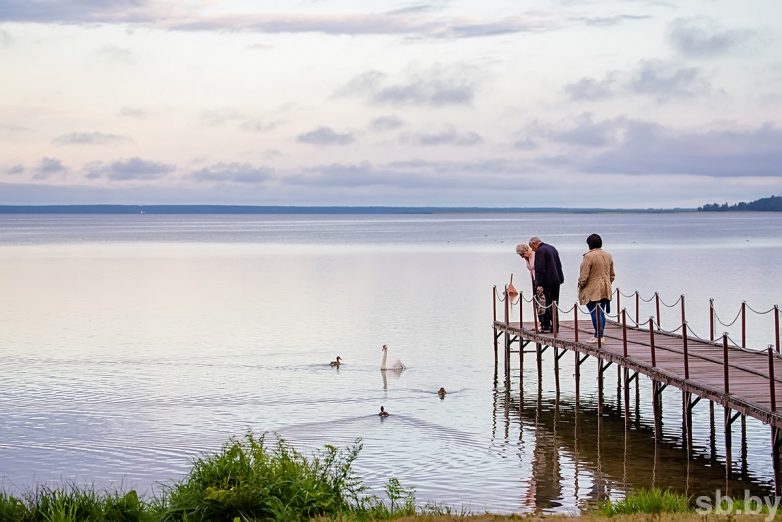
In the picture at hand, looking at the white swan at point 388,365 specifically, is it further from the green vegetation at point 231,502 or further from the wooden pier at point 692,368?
the green vegetation at point 231,502

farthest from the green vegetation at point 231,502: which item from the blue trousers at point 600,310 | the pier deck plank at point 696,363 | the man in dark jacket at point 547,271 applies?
the man in dark jacket at point 547,271

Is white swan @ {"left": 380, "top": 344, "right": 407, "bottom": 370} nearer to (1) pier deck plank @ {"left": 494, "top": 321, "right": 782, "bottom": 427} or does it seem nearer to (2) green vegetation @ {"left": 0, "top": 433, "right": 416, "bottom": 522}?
→ (1) pier deck plank @ {"left": 494, "top": 321, "right": 782, "bottom": 427}

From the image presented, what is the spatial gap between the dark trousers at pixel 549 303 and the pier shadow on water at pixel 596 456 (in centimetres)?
172

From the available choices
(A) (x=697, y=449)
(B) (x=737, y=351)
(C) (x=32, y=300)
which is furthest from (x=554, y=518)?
(C) (x=32, y=300)

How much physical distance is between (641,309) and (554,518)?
35.6 m

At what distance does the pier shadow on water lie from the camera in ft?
58.6

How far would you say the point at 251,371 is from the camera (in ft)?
100

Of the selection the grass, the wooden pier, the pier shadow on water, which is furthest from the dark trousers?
the grass

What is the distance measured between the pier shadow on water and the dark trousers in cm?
172

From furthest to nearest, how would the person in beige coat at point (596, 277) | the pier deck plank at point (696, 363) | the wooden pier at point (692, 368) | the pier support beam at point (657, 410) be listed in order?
the person in beige coat at point (596, 277) → the pier support beam at point (657, 410) → the pier deck plank at point (696, 363) → the wooden pier at point (692, 368)

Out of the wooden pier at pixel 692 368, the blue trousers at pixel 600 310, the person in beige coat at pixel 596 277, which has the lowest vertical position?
the wooden pier at pixel 692 368

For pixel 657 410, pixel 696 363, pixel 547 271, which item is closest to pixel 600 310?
pixel 547 271

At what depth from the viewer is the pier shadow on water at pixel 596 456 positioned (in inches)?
704

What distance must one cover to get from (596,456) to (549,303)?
251 inches
